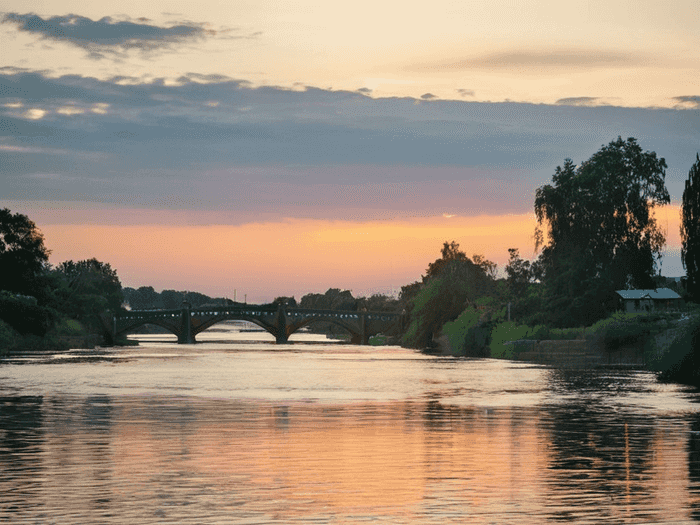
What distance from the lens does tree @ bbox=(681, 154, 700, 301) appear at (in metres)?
66.0

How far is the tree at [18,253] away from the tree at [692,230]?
84.3 metres

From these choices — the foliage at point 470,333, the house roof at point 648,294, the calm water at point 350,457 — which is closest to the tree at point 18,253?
the foliage at point 470,333

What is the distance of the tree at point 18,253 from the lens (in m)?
128

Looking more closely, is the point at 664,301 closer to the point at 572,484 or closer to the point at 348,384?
the point at 348,384

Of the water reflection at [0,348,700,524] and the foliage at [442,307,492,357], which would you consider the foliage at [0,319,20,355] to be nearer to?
the foliage at [442,307,492,357]

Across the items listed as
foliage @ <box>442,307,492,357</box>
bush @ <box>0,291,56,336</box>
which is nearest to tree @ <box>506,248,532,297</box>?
foliage @ <box>442,307,492,357</box>

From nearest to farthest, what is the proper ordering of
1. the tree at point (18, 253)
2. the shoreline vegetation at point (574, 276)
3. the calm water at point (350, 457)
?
the calm water at point (350, 457) → the shoreline vegetation at point (574, 276) → the tree at point (18, 253)

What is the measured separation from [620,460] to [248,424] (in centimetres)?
1404

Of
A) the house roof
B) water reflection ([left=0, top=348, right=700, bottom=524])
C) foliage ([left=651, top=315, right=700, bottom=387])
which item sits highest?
the house roof

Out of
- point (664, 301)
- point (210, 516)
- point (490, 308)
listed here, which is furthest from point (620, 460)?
point (490, 308)

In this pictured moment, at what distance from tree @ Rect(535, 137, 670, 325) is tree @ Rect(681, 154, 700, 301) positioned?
4565 centimetres

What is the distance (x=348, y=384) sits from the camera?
214 ft

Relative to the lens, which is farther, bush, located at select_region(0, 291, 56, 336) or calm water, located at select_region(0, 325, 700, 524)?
bush, located at select_region(0, 291, 56, 336)

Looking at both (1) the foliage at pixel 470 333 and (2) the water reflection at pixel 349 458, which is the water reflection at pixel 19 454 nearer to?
(2) the water reflection at pixel 349 458
